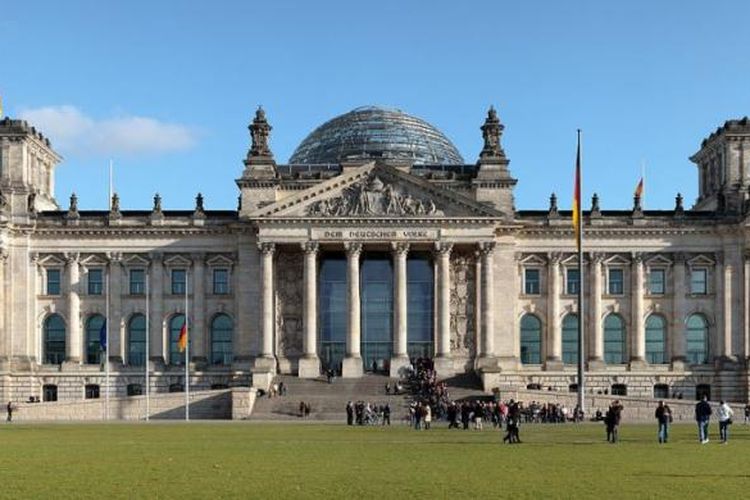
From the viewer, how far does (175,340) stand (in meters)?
114

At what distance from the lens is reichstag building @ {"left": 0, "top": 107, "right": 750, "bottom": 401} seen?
111 m

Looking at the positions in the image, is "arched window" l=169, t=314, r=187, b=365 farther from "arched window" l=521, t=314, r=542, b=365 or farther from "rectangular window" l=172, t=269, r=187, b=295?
"arched window" l=521, t=314, r=542, b=365

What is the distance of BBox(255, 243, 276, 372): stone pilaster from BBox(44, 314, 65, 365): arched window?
A: 687 inches

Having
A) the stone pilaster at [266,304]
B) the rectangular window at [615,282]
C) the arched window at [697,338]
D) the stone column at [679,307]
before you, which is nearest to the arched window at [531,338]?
the rectangular window at [615,282]

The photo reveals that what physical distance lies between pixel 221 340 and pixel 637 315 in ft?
113

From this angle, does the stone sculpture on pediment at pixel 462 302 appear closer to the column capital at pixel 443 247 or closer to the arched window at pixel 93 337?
the column capital at pixel 443 247

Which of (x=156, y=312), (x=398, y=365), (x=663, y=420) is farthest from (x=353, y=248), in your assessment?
(x=663, y=420)

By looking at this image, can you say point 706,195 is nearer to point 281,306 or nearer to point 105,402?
point 281,306

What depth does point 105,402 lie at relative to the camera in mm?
96188

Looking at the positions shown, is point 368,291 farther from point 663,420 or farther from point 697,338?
point 663,420

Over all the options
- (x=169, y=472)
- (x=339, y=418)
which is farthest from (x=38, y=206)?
(x=169, y=472)

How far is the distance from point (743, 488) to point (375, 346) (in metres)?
78.6

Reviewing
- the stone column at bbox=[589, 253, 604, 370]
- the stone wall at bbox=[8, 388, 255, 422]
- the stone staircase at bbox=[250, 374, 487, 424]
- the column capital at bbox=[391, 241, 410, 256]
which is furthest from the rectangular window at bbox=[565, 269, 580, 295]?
the stone wall at bbox=[8, 388, 255, 422]

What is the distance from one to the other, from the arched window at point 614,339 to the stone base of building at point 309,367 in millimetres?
24658
